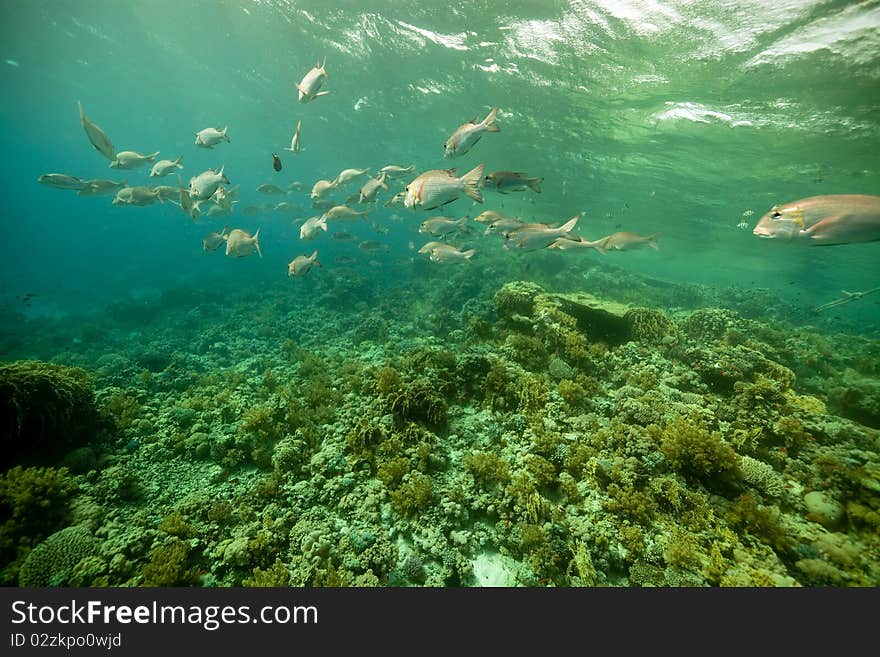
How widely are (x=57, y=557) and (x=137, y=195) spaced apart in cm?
998

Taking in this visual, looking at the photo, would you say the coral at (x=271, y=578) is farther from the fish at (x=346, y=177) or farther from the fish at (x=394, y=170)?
the fish at (x=346, y=177)

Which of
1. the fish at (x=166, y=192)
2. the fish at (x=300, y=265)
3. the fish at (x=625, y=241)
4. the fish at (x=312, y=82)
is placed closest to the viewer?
the fish at (x=312, y=82)

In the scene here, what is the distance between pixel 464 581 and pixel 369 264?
93.5 ft

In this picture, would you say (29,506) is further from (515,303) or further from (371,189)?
(515,303)

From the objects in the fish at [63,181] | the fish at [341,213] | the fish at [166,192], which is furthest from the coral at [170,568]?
the fish at [63,181]

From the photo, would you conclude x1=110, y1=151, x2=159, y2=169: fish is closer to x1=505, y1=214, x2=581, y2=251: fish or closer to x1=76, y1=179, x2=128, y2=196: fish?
x1=76, y1=179, x2=128, y2=196: fish

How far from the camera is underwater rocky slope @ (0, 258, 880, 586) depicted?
360 centimetres

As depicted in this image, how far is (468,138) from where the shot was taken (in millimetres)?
4793

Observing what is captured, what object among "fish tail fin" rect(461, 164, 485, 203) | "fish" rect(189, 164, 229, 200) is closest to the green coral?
"fish" rect(189, 164, 229, 200)

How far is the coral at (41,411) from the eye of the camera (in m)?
4.54

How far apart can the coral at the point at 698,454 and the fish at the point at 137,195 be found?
1404 cm

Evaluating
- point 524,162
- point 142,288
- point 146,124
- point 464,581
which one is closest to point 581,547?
point 464,581

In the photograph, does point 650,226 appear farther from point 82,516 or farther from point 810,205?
point 82,516

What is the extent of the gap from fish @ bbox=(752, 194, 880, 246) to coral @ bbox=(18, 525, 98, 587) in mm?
8542
